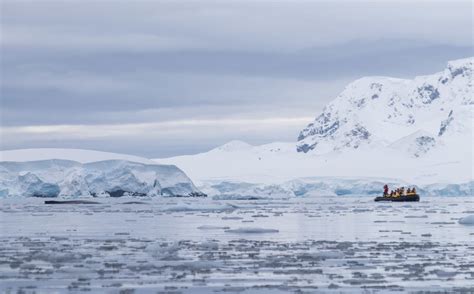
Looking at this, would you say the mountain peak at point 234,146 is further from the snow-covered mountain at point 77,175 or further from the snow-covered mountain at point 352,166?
the snow-covered mountain at point 77,175

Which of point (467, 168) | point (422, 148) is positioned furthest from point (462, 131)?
point (467, 168)

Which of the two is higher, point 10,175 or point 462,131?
point 462,131

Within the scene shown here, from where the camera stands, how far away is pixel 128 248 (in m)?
21.6

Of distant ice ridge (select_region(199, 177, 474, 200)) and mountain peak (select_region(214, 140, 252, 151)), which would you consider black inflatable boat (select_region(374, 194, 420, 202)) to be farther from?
mountain peak (select_region(214, 140, 252, 151))

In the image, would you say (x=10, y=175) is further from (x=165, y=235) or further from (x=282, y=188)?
(x=165, y=235)

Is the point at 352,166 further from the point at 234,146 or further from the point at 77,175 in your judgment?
the point at 77,175

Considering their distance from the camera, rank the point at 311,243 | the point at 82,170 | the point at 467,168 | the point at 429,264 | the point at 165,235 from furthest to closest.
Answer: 1. the point at 467,168
2. the point at 82,170
3. the point at 165,235
4. the point at 311,243
5. the point at 429,264

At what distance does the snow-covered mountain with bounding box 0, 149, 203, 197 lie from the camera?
7631 centimetres

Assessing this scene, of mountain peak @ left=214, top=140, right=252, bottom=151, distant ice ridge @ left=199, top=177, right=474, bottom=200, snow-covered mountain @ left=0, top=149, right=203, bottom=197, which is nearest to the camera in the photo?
snow-covered mountain @ left=0, top=149, right=203, bottom=197

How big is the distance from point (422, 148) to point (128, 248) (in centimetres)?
12910

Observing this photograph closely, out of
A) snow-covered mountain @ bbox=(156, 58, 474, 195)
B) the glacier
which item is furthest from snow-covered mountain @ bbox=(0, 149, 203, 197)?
snow-covered mountain @ bbox=(156, 58, 474, 195)

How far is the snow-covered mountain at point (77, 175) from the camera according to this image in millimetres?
76312

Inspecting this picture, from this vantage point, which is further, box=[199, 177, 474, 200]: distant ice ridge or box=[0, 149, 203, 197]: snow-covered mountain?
box=[199, 177, 474, 200]: distant ice ridge

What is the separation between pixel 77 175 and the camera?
246 feet
